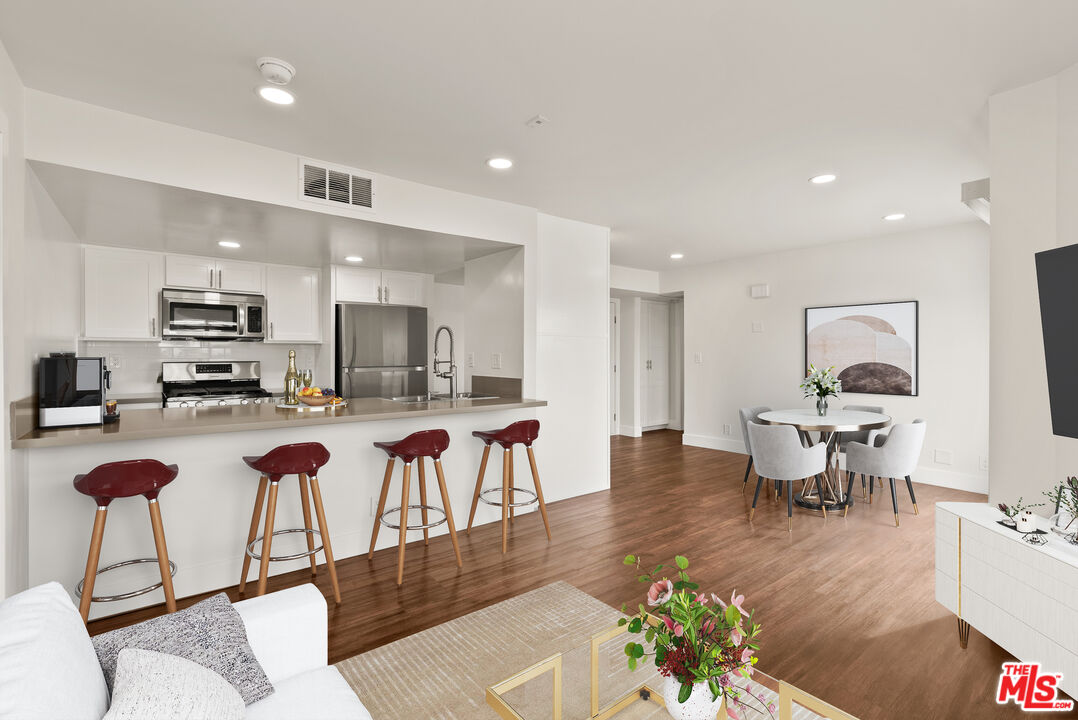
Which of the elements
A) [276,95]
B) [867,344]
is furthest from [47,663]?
[867,344]

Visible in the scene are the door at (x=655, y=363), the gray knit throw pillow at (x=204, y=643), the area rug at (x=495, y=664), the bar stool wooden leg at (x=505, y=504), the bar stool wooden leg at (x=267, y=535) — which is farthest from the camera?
the door at (x=655, y=363)

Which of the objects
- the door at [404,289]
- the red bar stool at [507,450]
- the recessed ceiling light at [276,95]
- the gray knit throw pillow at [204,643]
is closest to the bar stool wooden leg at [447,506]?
the red bar stool at [507,450]

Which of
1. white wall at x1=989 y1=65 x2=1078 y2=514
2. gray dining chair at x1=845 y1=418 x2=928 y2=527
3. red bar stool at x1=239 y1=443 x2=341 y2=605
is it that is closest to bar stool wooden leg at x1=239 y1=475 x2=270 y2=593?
red bar stool at x1=239 y1=443 x2=341 y2=605

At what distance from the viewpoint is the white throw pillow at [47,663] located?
87 cm

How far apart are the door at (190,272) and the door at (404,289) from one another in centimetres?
156

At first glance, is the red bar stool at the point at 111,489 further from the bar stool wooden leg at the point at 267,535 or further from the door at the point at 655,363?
the door at the point at 655,363

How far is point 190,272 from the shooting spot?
4738 millimetres

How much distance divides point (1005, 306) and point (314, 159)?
376cm

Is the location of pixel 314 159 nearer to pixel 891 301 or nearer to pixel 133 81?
pixel 133 81

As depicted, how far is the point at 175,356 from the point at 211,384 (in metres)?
0.40

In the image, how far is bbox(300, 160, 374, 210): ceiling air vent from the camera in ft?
10.5

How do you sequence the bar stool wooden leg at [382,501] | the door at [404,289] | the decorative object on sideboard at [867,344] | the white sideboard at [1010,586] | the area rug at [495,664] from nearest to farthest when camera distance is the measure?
the area rug at [495,664] < the white sideboard at [1010,586] < the bar stool wooden leg at [382,501] < the decorative object on sideboard at [867,344] < the door at [404,289]

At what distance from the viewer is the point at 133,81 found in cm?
233

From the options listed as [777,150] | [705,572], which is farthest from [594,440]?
[777,150]
